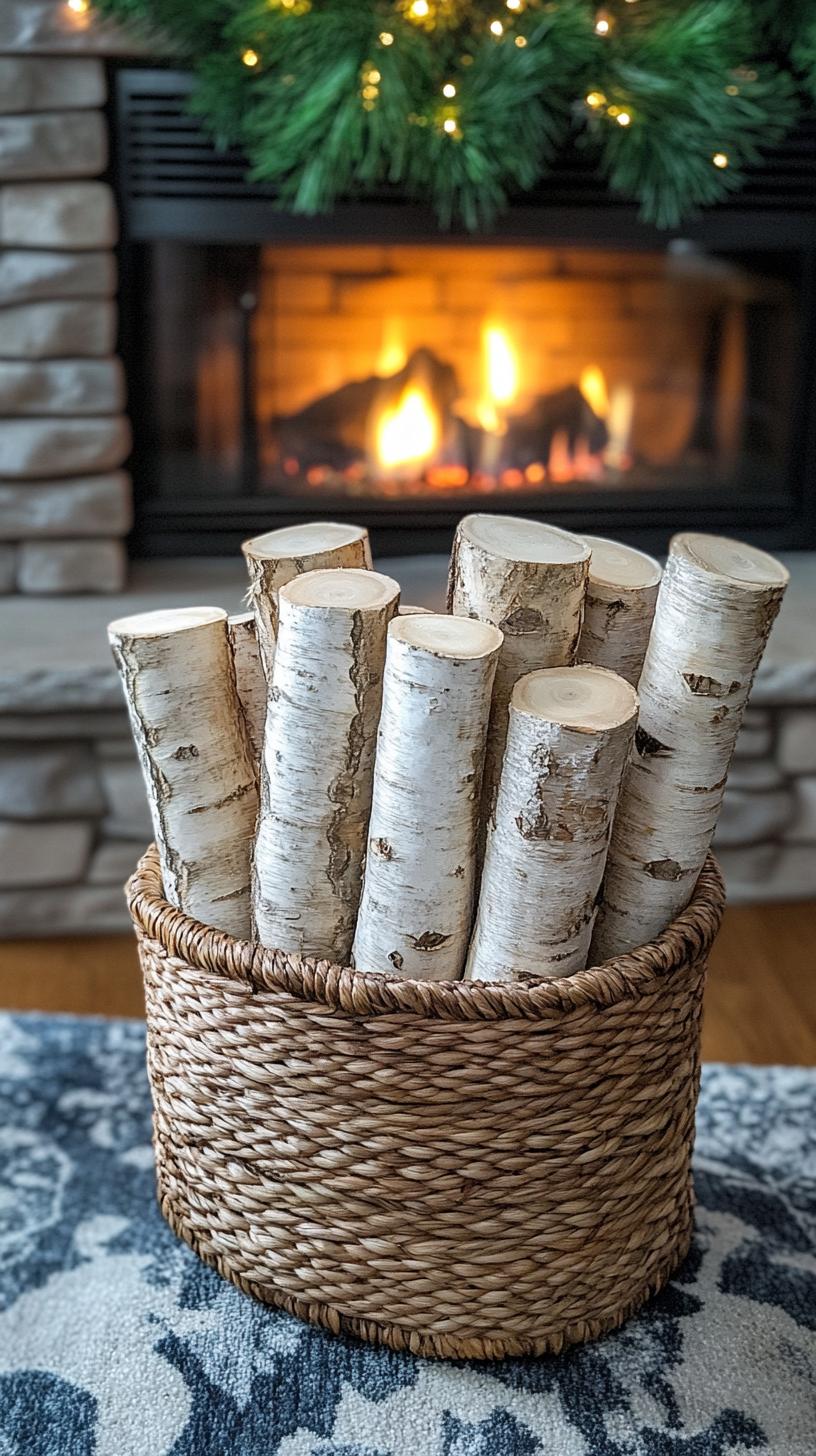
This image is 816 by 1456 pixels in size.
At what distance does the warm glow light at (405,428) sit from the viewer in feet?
6.59

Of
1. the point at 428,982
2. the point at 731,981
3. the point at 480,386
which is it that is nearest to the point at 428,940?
the point at 428,982

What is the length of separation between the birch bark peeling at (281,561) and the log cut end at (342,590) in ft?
0.12

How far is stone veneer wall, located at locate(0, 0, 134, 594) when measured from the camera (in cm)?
163

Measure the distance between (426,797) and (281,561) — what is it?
207 mm

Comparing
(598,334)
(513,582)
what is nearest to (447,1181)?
(513,582)

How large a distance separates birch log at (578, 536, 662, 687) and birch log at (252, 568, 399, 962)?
0.51 ft

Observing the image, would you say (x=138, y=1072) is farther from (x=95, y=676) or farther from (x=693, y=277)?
(x=693, y=277)

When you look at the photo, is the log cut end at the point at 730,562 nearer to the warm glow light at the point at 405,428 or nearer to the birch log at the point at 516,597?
the birch log at the point at 516,597

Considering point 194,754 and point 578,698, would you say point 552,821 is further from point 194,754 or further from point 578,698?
point 194,754

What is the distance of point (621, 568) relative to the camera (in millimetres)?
969

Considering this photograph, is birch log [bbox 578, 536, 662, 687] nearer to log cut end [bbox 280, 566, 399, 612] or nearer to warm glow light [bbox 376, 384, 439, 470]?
log cut end [bbox 280, 566, 399, 612]

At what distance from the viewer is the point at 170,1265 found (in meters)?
1.05

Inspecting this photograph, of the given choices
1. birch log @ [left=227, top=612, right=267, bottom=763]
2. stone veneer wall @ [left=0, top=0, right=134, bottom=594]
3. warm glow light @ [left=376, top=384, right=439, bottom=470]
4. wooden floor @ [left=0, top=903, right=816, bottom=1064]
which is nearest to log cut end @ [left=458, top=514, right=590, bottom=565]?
birch log @ [left=227, top=612, right=267, bottom=763]

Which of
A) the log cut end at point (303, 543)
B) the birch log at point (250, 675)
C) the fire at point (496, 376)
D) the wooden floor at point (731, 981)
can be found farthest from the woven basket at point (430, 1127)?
the fire at point (496, 376)
